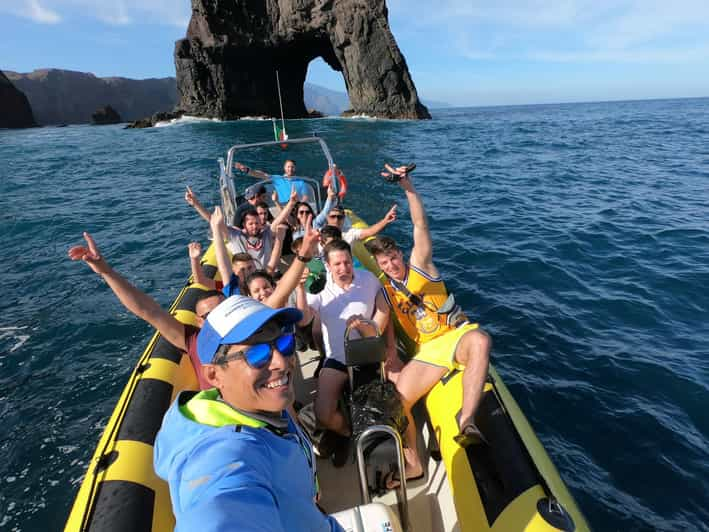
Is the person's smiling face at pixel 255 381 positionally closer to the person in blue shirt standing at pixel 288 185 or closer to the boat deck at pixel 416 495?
the boat deck at pixel 416 495

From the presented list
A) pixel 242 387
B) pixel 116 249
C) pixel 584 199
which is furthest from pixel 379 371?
pixel 584 199

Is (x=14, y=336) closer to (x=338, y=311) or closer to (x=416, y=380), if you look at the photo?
(x=338, y=311)

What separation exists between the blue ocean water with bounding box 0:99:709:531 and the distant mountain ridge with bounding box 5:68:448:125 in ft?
347

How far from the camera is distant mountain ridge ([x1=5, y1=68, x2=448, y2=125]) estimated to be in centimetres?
9625

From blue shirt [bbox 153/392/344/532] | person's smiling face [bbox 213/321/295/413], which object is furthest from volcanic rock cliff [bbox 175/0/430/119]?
blue shirt [bbox 153/392/344/532]

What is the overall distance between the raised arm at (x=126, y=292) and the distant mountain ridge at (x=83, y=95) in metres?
115

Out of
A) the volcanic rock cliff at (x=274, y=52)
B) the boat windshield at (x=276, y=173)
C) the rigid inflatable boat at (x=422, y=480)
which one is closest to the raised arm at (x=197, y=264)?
the rigid inflatable boat at (x=422, y=480)

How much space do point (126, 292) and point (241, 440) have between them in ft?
5.13

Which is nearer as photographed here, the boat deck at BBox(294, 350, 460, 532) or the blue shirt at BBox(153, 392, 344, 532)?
the blue shirt at BBox(153, 392, 344, 532)

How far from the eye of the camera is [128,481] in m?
2.07

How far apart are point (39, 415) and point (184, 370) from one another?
2.40m

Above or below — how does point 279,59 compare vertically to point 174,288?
above

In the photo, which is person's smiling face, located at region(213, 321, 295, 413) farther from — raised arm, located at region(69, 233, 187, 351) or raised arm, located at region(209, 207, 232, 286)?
raised arm, located at region(209, 207, 232, 286)

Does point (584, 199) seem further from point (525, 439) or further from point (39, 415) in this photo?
point (39, 415)
